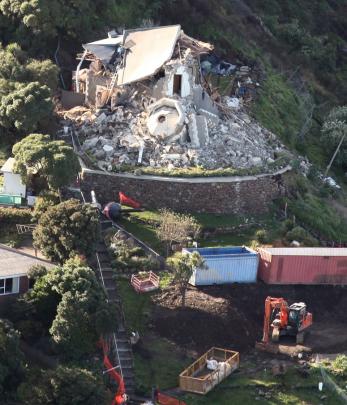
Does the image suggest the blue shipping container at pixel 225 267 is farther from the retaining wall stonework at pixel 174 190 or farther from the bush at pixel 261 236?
the retaining wall stonework at pixel 174 190

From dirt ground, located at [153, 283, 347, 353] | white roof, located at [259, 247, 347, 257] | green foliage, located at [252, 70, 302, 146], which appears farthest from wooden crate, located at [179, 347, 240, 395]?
green foliage, located at [252, 70, 302, 146]

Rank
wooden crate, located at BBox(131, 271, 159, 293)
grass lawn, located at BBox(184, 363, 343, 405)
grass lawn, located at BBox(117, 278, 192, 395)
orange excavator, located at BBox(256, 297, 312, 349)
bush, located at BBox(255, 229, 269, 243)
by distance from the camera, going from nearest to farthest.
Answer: grass lawn, located at BBox(184, 363, 343, 405), grass lawn, located at BBox(117, 278, 192, 395), orange excavator, located at BBox(256, 297, 312, 349), wooden crate, located at BBox(131, 271, 159, 293), bush, located at BBox(255, 229, 269, 243)

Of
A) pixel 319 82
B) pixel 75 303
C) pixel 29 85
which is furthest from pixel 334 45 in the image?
pixel 75 303

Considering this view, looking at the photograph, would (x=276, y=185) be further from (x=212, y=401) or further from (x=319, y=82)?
(x=319, y=82)

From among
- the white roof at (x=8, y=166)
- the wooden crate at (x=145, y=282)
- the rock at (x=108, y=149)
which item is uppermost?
the rock at (x=108, y=149)

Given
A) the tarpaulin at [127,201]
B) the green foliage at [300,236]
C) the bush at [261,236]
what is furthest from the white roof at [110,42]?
the green foliage at [300,236]

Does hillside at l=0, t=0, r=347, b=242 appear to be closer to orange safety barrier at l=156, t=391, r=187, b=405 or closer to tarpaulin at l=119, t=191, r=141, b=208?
tarpaulin at l=119, t=191, r=141, b=208
